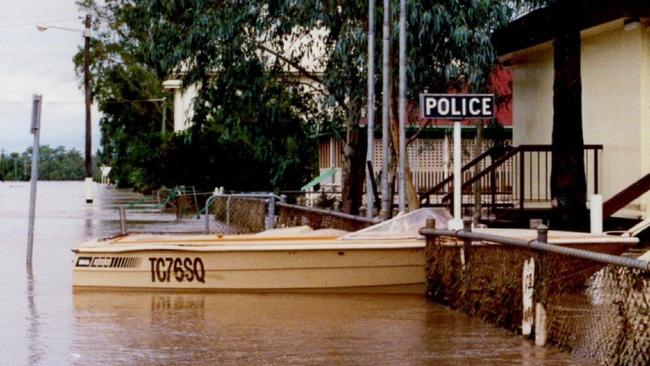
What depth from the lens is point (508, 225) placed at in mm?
25422

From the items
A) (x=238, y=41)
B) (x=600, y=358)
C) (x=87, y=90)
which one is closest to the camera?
(x=600, y=358)

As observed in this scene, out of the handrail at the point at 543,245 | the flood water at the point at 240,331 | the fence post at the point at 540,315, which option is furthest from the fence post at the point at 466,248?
the fence post at the point at 540,315

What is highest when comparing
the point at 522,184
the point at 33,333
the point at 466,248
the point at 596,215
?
the point at 522,184

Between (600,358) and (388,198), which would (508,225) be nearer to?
(388,198)

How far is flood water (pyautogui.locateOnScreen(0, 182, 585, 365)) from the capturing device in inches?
469

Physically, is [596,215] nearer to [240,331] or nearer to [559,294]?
[559,294]

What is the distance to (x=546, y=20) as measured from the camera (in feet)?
84.8

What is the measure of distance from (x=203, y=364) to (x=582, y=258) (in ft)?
11.1

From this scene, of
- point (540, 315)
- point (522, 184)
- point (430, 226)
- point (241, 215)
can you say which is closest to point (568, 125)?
point (522, 184)

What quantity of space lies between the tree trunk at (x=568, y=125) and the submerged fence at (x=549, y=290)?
6367 millimetres

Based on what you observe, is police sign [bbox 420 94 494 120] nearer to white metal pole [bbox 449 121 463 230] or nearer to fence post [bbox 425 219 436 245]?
white metal pole [bbox 449 121 463 230]

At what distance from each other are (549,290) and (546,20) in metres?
14.1

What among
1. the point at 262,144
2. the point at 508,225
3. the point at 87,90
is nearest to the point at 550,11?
the point at 508,225

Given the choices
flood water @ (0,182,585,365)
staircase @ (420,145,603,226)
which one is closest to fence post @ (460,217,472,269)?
flood water @ (0,182,585,365)
